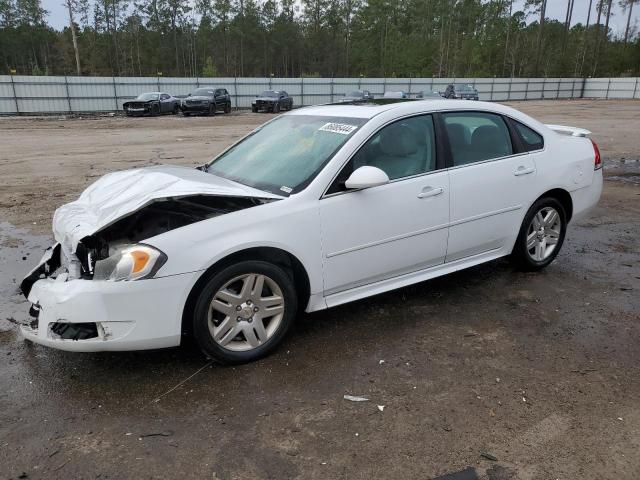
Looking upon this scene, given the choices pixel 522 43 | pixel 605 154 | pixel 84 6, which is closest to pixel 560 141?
pixel 605 154

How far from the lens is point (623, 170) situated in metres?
11.2

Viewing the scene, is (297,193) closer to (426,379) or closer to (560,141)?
(426,379)

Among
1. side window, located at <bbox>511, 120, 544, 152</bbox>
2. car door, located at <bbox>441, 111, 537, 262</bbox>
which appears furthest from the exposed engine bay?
side window, located at <bbox>511, 120, 544, 152</bbox>

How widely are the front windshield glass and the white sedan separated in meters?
0.02

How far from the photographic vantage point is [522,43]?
270 ft

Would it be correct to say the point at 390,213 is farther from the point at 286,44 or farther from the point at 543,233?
the point at 286,44

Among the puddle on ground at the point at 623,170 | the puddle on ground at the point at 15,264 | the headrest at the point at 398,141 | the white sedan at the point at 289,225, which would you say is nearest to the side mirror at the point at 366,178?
the white sedan at the point at 289,225

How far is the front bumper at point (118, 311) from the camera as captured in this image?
301 centimetres

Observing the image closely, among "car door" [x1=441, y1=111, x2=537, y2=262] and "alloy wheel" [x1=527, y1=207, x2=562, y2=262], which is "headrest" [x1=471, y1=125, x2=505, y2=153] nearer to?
"car door" [x1=441, y1=111, x2=537, y2=262]

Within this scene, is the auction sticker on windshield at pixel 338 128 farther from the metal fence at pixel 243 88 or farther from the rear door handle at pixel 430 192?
the metal fence at pixel 243 88

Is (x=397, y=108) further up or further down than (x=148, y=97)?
further up

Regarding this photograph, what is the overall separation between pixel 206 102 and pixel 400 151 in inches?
1153

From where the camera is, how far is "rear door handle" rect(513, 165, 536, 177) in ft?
15.1

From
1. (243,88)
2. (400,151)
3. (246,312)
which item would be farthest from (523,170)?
(243,88)
